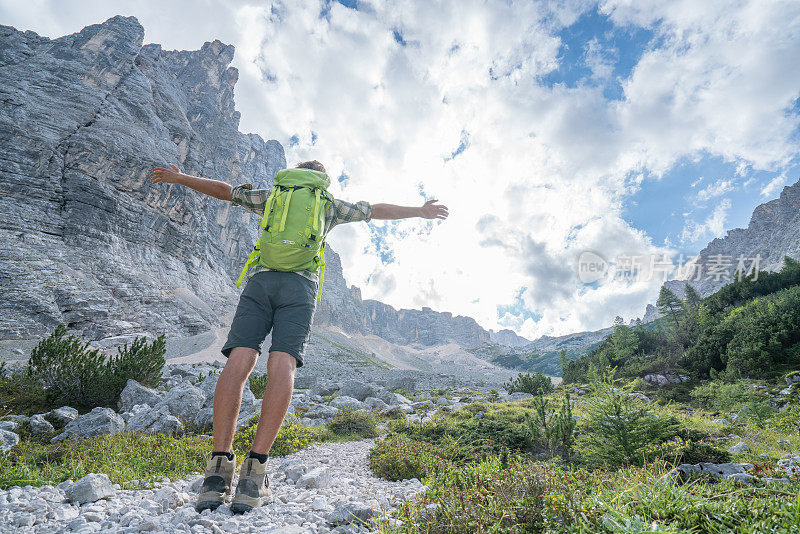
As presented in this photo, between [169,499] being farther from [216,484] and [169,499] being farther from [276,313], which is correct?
[276,313]

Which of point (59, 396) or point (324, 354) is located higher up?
point (59, 396)

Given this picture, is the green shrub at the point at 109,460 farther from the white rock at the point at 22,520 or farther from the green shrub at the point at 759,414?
the green shrub at the point at 759,414

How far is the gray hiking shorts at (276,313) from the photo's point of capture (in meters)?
2.91

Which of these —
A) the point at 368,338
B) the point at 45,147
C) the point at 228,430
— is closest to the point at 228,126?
the point at 45,147

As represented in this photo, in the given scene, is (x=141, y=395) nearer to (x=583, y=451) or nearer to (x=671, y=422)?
(x=583, y=451)

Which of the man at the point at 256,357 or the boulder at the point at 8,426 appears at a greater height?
the man at the point at 256,357

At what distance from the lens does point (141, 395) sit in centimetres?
896

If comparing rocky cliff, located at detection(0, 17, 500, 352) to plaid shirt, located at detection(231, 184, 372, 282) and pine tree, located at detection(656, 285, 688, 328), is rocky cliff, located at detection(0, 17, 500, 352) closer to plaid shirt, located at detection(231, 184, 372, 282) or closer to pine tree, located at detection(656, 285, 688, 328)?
plaid shirt, located at detection(231, 184, 372, 282)

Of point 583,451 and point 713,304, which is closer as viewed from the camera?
point 583,451

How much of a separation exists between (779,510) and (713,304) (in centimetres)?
3803

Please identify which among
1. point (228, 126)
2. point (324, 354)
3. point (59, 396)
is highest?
point (228, 126)

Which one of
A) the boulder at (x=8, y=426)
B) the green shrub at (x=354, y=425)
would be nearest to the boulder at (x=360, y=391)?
the green shrub at (x=354, y=425)

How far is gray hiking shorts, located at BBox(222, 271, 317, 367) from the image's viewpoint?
291 centimetres

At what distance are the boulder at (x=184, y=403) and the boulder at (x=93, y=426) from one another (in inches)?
47.7
